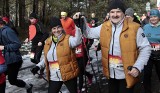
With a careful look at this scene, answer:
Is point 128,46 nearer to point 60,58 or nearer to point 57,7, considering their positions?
point 60,58

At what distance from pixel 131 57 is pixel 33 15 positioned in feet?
18.4

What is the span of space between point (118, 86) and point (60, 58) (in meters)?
1.03

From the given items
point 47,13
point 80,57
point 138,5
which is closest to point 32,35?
point 80,57

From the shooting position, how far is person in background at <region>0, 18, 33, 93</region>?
21.2ft

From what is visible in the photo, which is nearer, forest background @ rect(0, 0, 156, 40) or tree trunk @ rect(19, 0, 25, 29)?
tree trunk @ rect(19, 0, 25, 29)

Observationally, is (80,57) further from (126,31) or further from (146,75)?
(126,31)

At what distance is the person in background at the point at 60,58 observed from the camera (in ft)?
17.6

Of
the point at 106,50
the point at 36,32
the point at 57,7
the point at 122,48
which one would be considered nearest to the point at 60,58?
the point at 106,50

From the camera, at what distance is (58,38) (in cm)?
540

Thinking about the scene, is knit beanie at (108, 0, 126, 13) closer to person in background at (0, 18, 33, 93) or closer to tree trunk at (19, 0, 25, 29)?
person in background at (0, 18, 33, 93)

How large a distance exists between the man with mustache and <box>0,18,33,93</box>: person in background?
2.05 m

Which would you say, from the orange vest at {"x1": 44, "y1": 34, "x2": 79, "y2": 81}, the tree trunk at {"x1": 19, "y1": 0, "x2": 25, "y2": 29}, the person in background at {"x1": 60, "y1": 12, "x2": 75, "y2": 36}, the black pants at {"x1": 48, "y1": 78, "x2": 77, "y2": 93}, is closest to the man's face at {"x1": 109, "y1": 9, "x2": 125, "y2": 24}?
the orange vest at {"x1": 44, "y1": 34, "x2": 79, "y2": 81}

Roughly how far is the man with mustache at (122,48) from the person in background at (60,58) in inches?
22.4

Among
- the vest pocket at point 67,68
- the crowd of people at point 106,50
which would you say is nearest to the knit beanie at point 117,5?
the crowd of people at point 106,50
